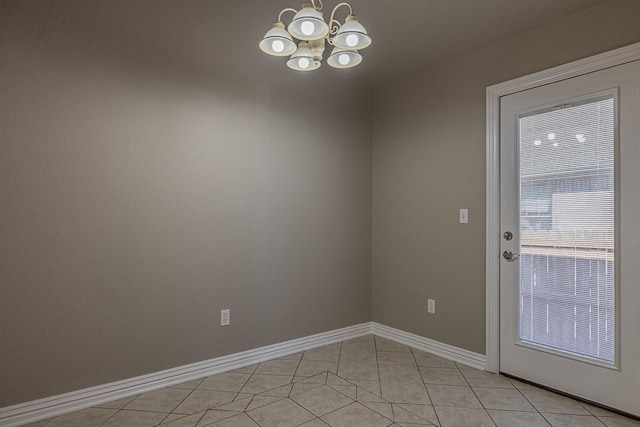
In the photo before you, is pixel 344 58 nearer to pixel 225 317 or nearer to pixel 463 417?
pixel 225 317

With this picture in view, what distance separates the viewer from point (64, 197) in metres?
2.31

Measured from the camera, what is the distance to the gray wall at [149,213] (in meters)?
2.20

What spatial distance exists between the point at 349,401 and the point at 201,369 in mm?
1110

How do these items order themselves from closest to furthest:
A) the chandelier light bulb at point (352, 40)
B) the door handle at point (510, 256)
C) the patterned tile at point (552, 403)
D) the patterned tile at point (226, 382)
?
1. the chandelier light bulb at point (352, 40)
2. the patterned tile at point (552, 403)
3. the patterned tile at point (226, 382)
4. the door handle at point (510, 256)

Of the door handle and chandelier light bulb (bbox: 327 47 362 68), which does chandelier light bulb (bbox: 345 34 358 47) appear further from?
the door handle

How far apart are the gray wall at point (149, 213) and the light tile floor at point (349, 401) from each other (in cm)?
27

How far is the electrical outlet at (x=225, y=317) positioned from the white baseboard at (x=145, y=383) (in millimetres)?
249

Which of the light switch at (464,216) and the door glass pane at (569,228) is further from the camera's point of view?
the light switch at (464,216)

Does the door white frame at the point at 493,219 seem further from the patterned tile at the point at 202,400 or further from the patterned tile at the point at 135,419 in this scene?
the patterned tile at the point at 135,419

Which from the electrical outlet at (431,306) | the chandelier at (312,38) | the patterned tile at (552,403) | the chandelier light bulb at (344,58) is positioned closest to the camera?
the chandelier at (312,38)

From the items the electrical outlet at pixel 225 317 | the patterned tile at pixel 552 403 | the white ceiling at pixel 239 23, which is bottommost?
the patterned tile at pixel 552 403

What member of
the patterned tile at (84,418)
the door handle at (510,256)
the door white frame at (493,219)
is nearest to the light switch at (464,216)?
the door white frame at (493,219)

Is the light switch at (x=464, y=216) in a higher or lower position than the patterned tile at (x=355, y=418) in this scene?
higher

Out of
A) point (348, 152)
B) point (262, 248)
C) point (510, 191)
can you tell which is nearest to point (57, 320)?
point (262, 248)
